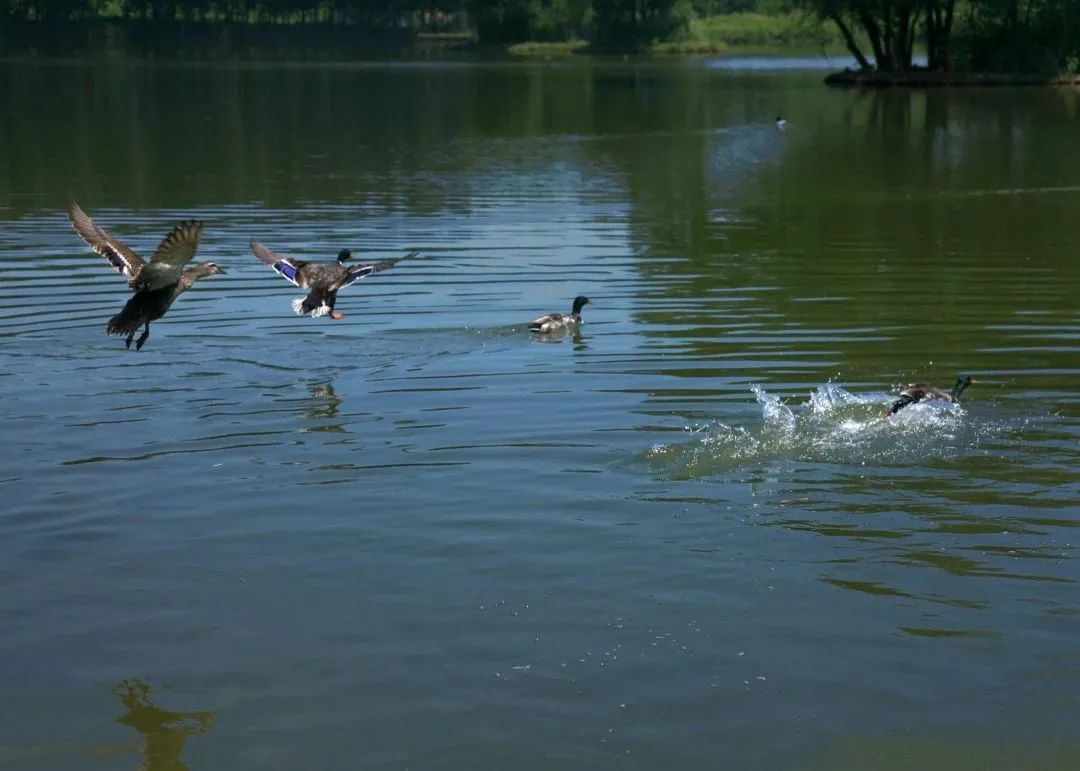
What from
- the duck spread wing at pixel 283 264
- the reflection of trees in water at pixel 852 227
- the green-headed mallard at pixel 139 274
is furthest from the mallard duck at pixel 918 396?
→ the duck spread wing at pixel 283 264

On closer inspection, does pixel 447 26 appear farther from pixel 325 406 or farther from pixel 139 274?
pixel 139 274

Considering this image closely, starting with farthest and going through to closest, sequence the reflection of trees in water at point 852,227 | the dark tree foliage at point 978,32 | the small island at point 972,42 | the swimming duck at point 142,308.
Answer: the dark tree foliage at point 978,32 < the small island at point 972,42 < the reflection of trees in water at point 852,227 < the swimming duck at point 142,308

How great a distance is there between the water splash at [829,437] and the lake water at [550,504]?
0.04 metres

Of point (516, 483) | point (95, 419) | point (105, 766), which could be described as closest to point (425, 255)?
point (95, 419)

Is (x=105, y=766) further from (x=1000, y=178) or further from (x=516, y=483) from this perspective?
(x=1000, y=178)

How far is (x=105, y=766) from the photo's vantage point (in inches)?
283

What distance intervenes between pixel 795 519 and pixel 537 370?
4921 millimetres

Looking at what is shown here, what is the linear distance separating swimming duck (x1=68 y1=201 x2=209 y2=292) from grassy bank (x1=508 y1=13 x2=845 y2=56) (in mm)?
101902

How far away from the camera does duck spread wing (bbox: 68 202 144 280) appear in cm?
1320

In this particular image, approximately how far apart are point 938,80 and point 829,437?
202 ft

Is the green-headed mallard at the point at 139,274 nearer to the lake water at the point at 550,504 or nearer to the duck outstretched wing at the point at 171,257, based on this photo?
the duck outstretched wing at the point at 171,257

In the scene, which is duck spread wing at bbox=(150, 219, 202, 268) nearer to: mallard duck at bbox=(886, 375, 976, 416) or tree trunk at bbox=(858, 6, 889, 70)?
mallard duck at bbox=(886, 375, 976, 416)

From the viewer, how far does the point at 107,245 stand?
13.3m

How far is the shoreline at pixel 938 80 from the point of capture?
7025 cm
